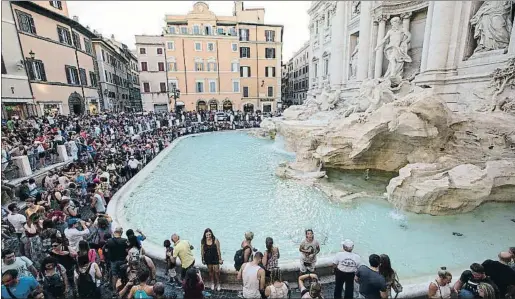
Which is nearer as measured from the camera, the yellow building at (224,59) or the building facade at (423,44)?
the building facade at (423,44)

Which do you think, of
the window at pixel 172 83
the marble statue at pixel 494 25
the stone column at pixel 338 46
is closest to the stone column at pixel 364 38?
the stone column at pixel 338 46

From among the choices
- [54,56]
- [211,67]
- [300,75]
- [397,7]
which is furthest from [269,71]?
[54,56]

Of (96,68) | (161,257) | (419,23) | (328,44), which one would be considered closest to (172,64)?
(96,68)

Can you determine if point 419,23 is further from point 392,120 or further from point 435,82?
point 392,120

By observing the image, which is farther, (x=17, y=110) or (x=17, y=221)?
(x=17, y=110)

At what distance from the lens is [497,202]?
7.18 metres

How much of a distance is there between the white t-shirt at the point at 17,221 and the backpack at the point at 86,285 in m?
2.37

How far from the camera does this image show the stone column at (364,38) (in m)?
16.4

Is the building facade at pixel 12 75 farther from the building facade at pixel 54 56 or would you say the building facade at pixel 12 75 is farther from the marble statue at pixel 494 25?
the marble statue at pixel 494 25

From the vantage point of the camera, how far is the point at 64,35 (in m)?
21.0

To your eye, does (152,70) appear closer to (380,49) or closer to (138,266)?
(380,49)

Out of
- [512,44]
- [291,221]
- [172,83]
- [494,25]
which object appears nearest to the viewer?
[291,221]

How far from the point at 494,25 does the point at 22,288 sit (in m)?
14.7

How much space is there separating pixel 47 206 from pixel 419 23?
57.6ft
